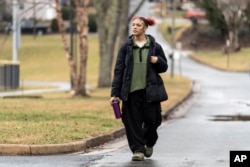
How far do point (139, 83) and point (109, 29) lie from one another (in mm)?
23623

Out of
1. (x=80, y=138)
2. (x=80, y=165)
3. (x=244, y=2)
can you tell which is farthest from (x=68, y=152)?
(x=244, y=2)

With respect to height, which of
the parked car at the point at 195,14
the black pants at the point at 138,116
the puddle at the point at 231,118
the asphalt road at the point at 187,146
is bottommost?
the parked car at the point at 195,14

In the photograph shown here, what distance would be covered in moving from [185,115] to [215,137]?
7.56 meters

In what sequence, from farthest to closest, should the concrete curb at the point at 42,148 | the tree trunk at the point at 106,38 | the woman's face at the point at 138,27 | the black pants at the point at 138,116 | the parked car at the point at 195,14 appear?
the parked car at the point at 195,14 → the tree trunk at the point at 106,38 → the concrete curb at the point at 42,148 → the black pants at the point at 138,116 → the woman's face at the point at 138,27

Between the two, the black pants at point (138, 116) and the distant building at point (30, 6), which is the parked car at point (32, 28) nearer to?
the distant building at point (30, 6)

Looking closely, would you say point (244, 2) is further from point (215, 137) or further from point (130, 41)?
point (130, 41)

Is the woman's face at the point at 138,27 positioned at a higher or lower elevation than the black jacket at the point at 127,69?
higher

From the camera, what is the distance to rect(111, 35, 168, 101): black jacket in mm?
10859

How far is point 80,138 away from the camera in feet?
44.3

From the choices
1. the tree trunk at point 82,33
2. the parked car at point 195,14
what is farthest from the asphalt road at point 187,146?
the parked car at point 195,14

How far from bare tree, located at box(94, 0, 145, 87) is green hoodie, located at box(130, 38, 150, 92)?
21699 mm

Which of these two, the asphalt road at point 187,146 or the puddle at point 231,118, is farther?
the puddle at point 231,118

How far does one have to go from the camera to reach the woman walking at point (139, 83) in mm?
Answer: 10859

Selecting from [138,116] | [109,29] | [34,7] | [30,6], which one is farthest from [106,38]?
[138,116]
